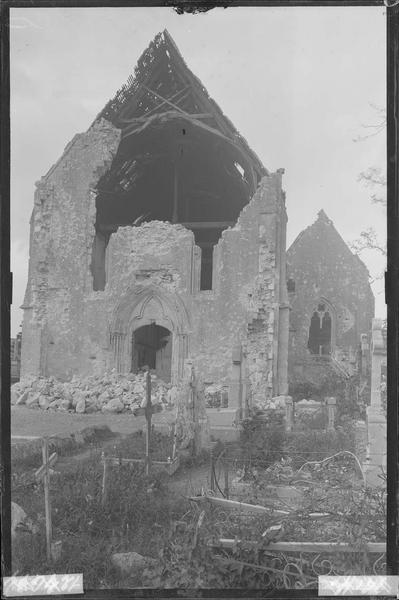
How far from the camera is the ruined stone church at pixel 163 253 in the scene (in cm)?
583

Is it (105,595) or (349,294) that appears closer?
(105,595)

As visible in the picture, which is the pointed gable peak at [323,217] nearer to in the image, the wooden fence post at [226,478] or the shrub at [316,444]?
the shrub at [316,444]

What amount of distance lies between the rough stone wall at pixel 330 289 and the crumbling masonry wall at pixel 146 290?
300 mm

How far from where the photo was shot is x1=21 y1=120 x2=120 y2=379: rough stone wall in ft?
18.1

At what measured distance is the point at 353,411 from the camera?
5.31 metres

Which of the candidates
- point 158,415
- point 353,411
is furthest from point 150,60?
point 353,411

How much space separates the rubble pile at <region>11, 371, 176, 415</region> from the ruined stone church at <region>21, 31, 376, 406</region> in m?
0.12

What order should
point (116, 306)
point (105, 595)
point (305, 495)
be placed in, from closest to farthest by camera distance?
1. point (105, 595)
2. point (305, 495)
3. point (116, 306)

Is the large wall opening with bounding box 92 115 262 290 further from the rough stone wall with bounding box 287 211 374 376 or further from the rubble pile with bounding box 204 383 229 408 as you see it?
the rubble pile with bounding box 204 383 229 408

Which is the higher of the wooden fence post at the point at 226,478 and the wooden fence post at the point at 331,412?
the wooden fence post at the point at 331,412

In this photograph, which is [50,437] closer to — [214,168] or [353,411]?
[353,411]

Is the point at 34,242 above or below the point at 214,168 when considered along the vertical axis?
below

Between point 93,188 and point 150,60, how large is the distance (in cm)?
195

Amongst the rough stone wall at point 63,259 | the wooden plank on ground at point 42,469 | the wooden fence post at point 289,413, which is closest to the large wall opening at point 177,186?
the rough stone wall at point 63,259
